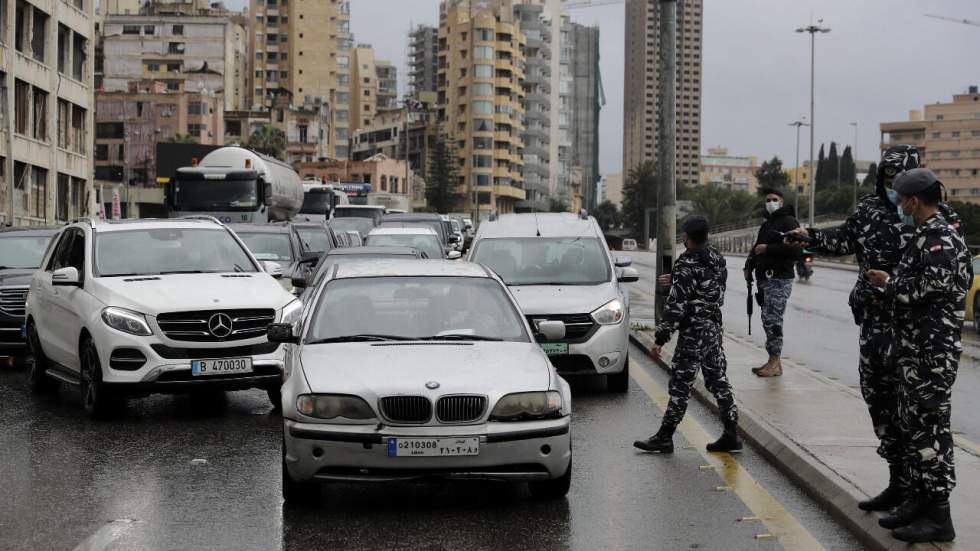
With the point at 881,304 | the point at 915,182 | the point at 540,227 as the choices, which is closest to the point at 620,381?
the point at 540,227

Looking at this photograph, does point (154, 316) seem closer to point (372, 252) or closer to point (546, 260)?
point (546, 260)

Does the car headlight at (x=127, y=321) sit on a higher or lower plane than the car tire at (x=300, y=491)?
higher

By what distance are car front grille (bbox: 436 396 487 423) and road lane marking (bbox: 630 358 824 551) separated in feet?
5.26

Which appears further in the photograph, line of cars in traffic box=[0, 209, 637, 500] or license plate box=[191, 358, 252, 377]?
license plate box=[191, 358, 252, 377]

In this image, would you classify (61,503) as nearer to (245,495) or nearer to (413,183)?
(245,495)

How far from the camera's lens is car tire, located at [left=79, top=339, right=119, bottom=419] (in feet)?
35.5

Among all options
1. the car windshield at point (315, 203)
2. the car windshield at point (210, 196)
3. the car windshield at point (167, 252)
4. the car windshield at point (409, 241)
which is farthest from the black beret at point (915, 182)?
the car windshield at point (315, 203)

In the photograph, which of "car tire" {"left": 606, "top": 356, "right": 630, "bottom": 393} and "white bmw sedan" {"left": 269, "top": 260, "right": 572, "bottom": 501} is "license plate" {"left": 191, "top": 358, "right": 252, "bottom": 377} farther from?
"car tire" {"left": 606, "top": 356, "right": 630, "bottom": 393}

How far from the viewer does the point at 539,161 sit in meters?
177

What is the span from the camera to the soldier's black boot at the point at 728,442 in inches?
357

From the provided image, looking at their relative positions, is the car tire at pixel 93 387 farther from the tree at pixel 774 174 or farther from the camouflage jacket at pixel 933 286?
the tree at pixel 774 174

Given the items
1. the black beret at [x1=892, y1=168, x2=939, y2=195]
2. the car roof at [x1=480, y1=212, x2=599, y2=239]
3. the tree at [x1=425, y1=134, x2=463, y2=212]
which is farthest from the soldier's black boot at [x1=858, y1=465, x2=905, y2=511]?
the tree at [x1=425, y1=134, x2=463, y2=212]

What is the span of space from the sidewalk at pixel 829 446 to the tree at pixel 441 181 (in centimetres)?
12643

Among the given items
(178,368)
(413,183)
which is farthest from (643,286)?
(413,183)
